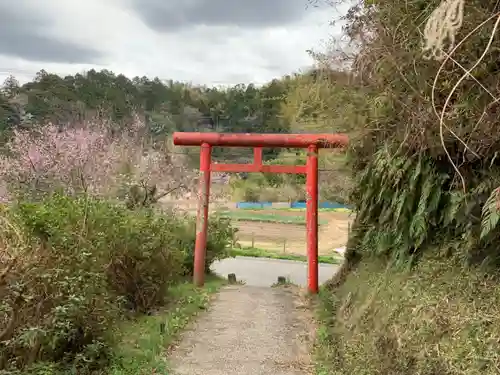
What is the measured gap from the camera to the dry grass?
343cm

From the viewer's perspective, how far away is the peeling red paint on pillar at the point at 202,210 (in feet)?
33.4

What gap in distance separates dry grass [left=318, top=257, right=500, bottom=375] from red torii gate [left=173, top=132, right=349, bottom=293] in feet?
11.0

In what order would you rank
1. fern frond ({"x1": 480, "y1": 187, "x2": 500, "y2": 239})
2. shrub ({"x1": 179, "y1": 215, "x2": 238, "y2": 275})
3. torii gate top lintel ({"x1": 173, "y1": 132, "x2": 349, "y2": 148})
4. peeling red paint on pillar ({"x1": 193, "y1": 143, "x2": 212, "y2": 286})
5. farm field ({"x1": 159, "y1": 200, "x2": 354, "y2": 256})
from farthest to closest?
farm field ({"x1": 159, "y1": 200, "x2": 354, "y2": 256}) → shrub ({"x1": 179, "y1": 215, "x2": 238, "y2": 275}) → peeling red paint on pillar ({"x1": 193, "y1": 143, "x2": 212, "y2": 286}) → torii gate top lintel ({"x1": 173, "y1": 132, "x2": 349, "y2": 148}) → fern frond ({"x1": 480, "y1": 187, "x2": 500, "y2": 239})

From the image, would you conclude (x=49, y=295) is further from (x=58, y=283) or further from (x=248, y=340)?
(x=248, y=340)

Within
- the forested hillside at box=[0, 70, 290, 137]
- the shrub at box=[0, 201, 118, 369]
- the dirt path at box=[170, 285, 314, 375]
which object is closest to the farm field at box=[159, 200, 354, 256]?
the forested hillside at box=[0, 70, 290, 137]

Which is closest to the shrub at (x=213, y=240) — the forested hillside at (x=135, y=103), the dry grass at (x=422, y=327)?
the dry grass at (x=422, y=327)

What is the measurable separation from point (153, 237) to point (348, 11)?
12.9 feet

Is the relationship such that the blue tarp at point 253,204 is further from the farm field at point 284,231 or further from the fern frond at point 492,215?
the fern frond at point 492,215

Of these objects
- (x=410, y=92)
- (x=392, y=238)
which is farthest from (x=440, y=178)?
(x=392, y=238)

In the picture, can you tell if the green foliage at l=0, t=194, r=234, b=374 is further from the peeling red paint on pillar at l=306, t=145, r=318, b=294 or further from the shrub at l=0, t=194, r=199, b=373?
the peeling red paint on pillar at l=306, t=145, r=318, b=294

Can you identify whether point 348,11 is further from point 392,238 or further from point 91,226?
point 91,226

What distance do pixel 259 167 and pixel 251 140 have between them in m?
0.50

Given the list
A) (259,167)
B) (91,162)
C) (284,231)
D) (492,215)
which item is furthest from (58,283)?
(284,231)

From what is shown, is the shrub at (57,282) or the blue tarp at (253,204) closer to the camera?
the shrub at (57,282)
